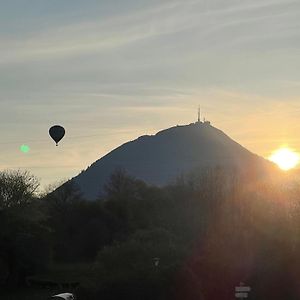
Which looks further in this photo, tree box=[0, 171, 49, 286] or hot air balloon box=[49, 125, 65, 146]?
tree box=[0, 171, 49, 286]

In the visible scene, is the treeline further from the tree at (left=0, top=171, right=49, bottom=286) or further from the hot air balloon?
the hot air balloon

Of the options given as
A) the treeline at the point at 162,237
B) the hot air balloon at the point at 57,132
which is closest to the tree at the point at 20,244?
the treeline at the point at 162,237

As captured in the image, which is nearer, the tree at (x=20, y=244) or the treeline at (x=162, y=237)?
the treeline at (x=162, y=237)

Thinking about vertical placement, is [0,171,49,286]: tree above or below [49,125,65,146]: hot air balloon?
below

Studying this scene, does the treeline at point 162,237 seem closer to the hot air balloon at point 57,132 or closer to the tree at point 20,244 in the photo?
the tree at point 20,244

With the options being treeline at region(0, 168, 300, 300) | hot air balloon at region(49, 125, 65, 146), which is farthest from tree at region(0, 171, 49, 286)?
hot air balloon at region(49, 125, 65, 146)

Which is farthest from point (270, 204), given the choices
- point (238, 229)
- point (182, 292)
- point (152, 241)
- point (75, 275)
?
point (182, 292)
